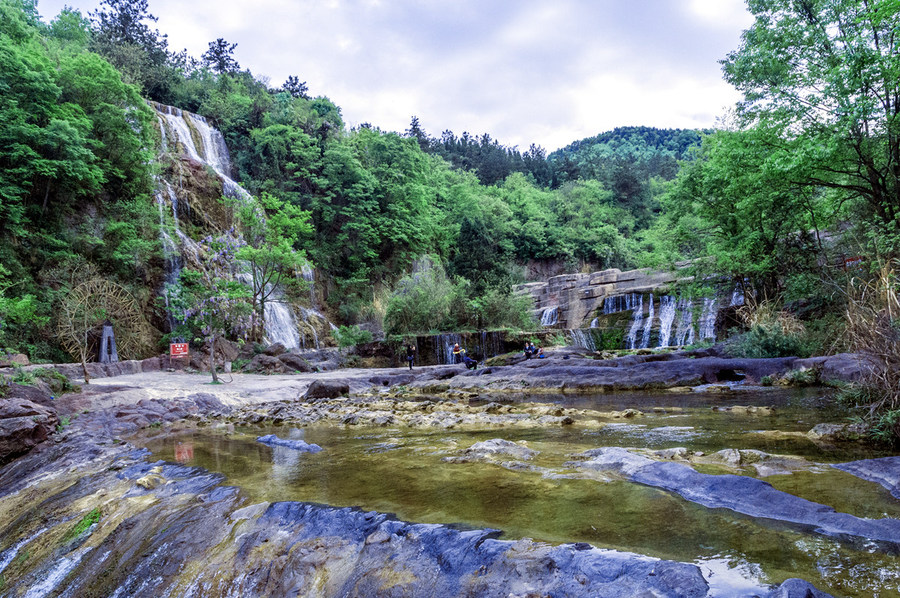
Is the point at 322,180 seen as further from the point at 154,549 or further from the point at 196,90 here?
the point at 154,549

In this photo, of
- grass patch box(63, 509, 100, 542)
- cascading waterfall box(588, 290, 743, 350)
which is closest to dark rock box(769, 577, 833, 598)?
grass patch box(63, 509, 100, 542)

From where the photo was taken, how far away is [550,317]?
90.9 ft

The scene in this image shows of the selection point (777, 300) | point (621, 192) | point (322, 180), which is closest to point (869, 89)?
point (777, 300)

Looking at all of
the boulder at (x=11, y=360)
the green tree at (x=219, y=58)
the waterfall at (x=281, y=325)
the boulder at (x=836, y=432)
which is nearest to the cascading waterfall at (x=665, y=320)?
the waterfall at (x=281, y=325)

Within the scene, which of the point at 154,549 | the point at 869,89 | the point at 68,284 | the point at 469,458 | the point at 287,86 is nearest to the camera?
the point at 154,549

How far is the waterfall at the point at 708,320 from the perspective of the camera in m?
19.5

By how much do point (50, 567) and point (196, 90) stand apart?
38449mm

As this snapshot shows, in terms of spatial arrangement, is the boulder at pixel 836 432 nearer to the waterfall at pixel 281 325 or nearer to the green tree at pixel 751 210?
the green tree at pixel 751 210

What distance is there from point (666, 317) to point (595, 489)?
20.1 meters

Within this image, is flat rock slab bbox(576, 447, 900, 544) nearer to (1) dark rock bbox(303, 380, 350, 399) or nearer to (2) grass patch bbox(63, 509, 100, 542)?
(2) grass patch bbox(63, 509, 100, 542)

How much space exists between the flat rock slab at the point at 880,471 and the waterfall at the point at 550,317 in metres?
24.1

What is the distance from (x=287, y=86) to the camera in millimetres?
42781

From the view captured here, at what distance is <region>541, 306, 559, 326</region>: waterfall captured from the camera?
27500mm

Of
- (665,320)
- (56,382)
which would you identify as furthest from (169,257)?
(665,320)
